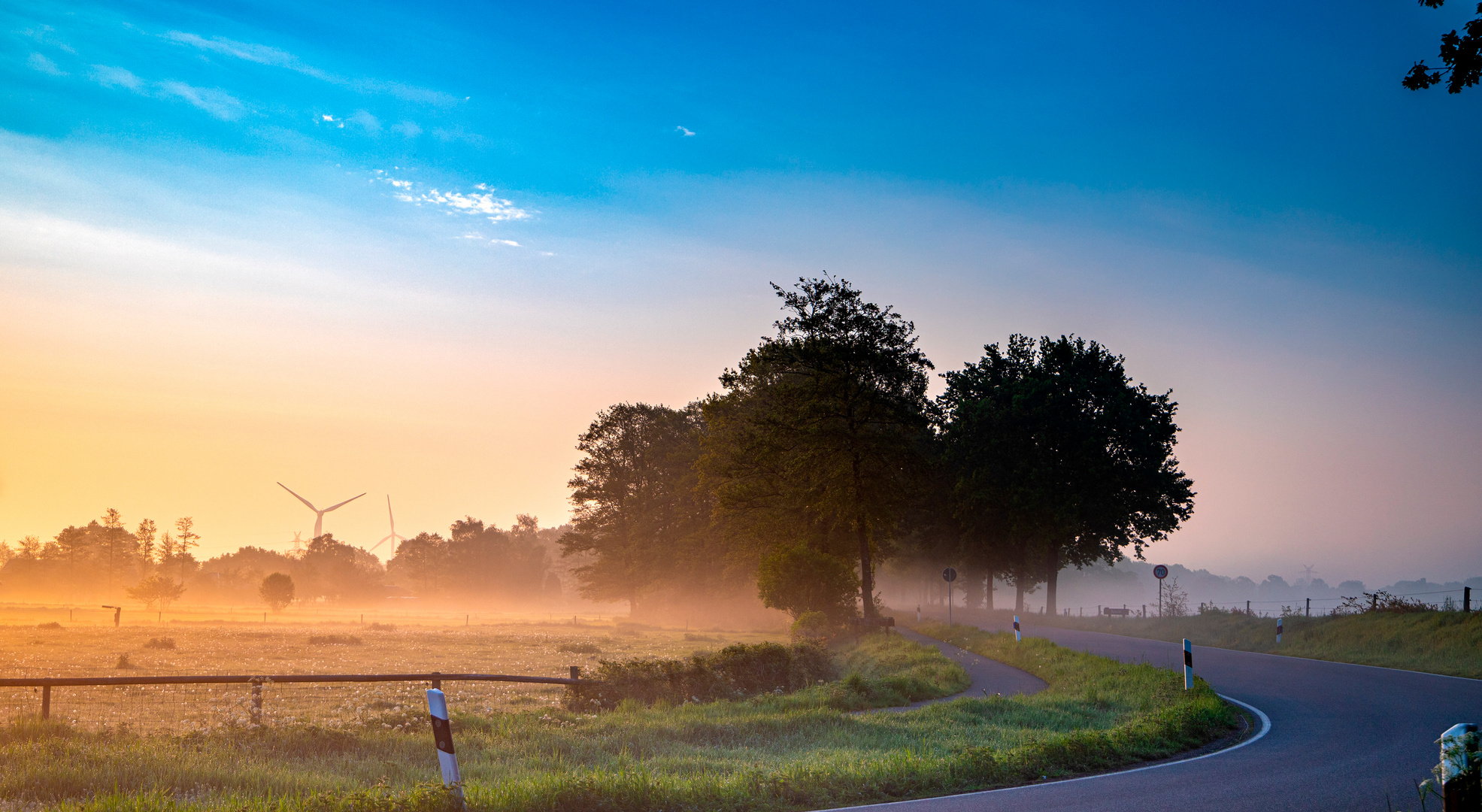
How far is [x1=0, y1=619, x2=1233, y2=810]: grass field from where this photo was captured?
9.23 metres

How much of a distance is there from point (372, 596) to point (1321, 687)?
141 meters

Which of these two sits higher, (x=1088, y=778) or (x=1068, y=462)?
(x=1068, y=462)

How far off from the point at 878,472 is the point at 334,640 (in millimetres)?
32824

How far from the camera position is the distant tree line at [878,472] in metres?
41.9

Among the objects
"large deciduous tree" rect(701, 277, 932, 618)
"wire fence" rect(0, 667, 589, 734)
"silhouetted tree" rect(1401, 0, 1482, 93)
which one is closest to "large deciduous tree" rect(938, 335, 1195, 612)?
"large deciduous tree" rect(701, 277, 932, 618)

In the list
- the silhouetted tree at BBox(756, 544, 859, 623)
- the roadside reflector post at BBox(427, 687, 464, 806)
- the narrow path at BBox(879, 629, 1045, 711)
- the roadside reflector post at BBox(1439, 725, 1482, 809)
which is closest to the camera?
the roadside reflector post at BBox(1439, 725, 1482, 809)

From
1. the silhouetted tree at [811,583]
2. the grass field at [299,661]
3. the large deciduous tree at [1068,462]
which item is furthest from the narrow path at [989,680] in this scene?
the large deciduous tree at [1068,462]

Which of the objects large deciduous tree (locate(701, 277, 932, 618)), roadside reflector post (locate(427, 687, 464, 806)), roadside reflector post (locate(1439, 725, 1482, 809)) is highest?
large deciduous tree (locate(701, 277, 932, 618))

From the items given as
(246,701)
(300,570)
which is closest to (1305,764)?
(246,701)

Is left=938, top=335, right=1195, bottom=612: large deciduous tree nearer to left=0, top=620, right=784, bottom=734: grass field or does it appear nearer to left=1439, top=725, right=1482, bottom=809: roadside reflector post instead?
left=0, top=620, right=784, bottom=734: grass field

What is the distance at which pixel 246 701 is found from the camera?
18.5 metres

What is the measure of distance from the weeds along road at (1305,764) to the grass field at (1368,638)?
13.6 feet

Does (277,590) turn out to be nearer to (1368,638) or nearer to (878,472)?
(878,472)

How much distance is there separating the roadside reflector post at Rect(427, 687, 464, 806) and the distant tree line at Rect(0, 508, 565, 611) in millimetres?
125098
